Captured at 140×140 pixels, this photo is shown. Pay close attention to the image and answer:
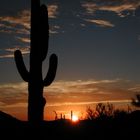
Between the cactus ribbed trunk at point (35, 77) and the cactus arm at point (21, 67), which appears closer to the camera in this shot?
the cactus ribbed trunk at point (35, 77)

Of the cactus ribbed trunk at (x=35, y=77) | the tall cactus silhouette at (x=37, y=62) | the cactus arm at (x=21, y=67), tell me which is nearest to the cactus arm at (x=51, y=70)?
the tall cactus silhouette at (x=37, y=62)

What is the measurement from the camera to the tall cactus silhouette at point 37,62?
1060 cm

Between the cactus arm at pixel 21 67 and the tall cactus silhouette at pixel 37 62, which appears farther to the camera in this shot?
the cactus arm at pixel 21 67

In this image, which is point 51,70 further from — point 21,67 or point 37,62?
point 21,67

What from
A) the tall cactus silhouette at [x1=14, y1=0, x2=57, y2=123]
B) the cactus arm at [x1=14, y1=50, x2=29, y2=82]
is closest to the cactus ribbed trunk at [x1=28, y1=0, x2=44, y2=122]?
the tall cactus silhouette at [x1=14, y1=0, x2=57, y2=123]

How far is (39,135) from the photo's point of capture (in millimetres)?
10930

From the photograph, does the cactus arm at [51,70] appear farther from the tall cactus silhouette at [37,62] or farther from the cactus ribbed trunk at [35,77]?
the cactus ribbed trunk at [35,77]

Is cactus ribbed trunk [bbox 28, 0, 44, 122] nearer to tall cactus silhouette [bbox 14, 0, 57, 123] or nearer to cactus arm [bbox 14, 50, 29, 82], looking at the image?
tall cactus silhouette [bbox 14, 0, 57, 123]

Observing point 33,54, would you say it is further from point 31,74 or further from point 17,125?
point 17,125

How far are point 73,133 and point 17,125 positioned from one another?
3.53 m

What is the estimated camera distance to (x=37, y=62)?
428 inches

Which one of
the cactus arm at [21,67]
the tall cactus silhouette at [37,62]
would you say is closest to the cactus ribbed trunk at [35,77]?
the tall cactus silhouette at [37,62]

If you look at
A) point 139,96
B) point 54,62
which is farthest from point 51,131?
point 139,96

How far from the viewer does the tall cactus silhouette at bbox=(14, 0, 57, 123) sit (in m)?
10.6
